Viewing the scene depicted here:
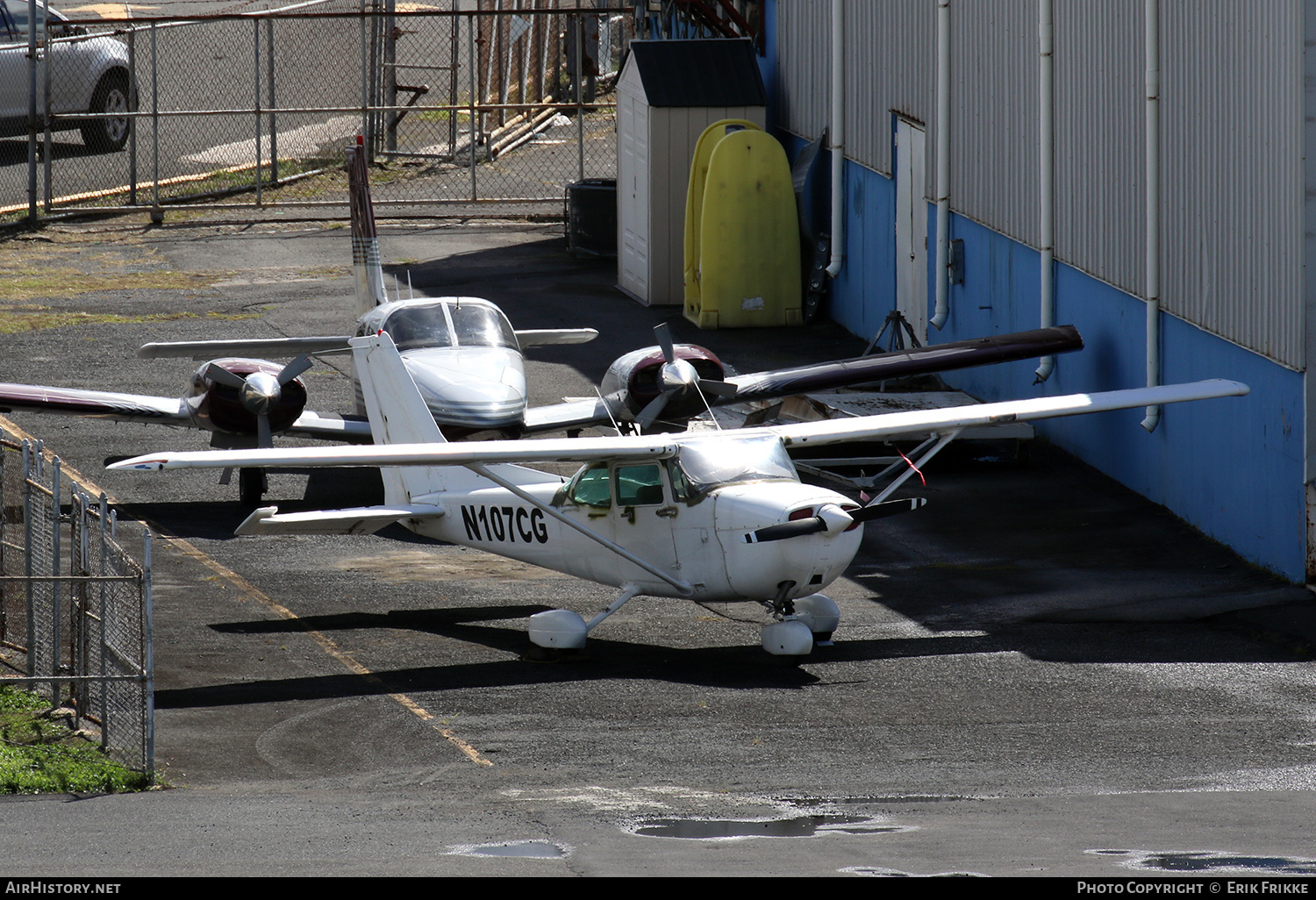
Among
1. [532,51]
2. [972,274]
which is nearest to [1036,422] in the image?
[972,274]

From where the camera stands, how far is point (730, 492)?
12.8 meters

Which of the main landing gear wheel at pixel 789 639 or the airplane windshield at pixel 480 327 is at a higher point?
the airplane windshield at pixel 480 327

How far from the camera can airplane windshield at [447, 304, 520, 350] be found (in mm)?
18047

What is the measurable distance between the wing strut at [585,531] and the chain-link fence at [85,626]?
270 cm

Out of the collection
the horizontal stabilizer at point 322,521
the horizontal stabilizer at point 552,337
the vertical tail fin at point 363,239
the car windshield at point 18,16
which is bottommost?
the horizontal stabilizer at point 322,521

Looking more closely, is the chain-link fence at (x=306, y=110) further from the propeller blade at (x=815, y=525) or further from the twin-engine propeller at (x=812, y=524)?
the propeller blade at (x=815, y=525)

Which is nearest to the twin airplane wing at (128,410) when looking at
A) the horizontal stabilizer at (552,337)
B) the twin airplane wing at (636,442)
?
the horizontal stabilizer at (552,337)

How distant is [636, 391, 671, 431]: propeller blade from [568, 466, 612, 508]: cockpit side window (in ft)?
10.6

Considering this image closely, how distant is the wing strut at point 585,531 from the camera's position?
13148 millimetres

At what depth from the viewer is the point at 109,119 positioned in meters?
36.1

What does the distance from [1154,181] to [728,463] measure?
6.42 metres

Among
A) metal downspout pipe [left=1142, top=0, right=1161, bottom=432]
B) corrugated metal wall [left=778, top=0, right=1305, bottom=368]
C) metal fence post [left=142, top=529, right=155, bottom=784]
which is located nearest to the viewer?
metal fence post [left=142, top=529, right=155, bottom=784]

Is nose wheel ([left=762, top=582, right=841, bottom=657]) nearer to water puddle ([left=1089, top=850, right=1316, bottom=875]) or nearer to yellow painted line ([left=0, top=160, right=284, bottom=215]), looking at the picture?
water puddle ([left=1089, top=850, right=1316, bottom=875])

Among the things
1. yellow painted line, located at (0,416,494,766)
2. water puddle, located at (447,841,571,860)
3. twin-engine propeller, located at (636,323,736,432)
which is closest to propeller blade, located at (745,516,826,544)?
yellow painted line, located at (0,416,494,766)
